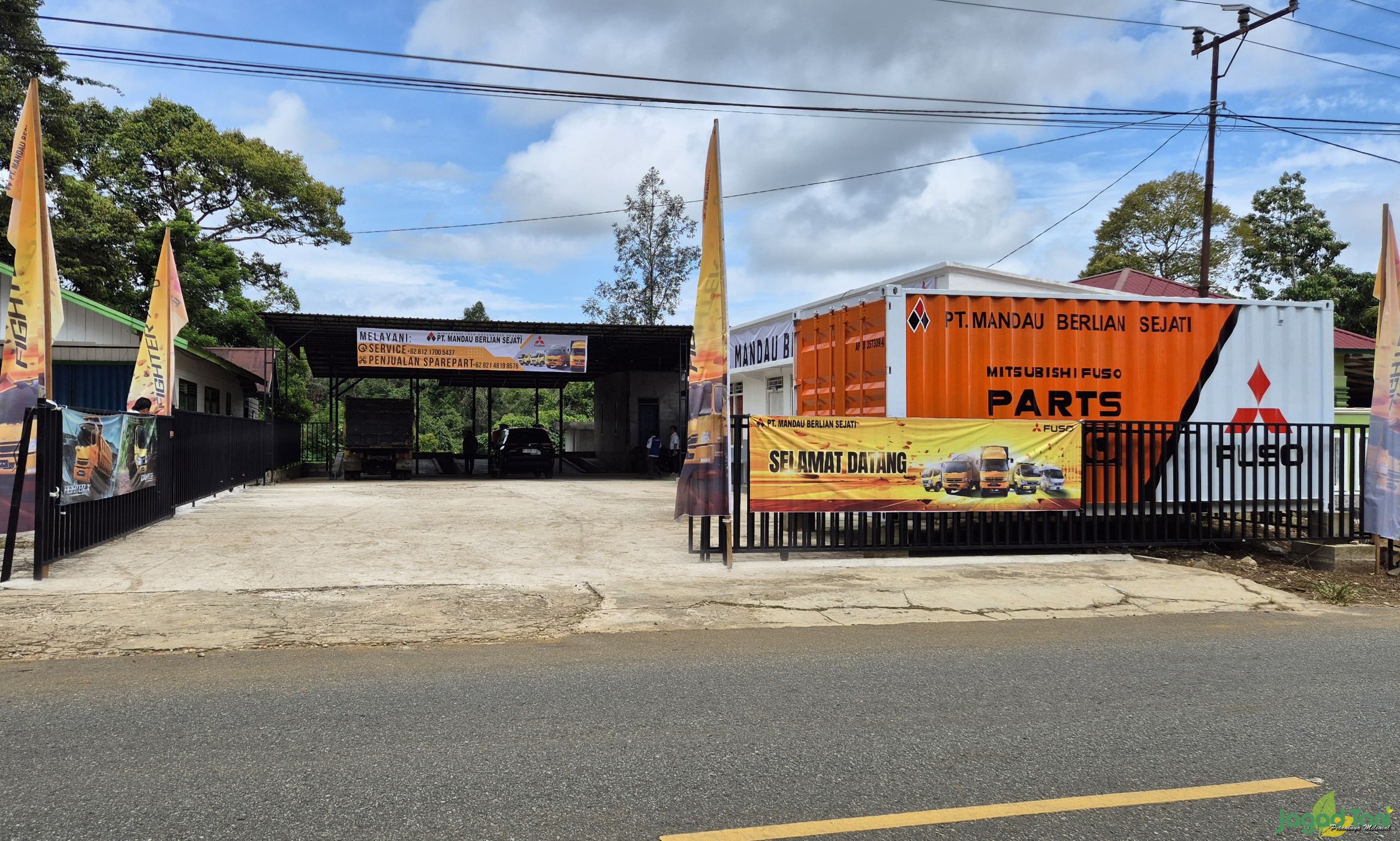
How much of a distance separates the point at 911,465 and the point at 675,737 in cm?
687

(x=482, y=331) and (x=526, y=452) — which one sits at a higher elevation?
(x=482, y=331)

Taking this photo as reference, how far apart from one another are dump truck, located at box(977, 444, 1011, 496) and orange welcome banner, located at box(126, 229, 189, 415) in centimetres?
1170

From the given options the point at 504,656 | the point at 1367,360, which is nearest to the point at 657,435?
the point at 1367,360

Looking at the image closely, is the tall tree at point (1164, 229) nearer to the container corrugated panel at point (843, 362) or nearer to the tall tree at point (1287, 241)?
the tall tree at point (1287, 241)

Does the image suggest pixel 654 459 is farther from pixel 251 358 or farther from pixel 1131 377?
pixel 1131 377

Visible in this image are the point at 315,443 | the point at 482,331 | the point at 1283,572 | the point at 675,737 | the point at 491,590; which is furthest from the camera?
the point at 315,443

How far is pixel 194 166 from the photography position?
3725 cm

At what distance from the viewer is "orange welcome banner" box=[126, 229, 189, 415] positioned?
14.5 m

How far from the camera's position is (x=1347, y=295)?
118 feet

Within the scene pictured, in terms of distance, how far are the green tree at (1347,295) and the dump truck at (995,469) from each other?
30.4 m

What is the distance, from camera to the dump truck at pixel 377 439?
30.0 m

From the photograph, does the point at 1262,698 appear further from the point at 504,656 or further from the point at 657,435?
the point at 657,435

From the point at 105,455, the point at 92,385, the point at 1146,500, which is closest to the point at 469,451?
the point at 92,385

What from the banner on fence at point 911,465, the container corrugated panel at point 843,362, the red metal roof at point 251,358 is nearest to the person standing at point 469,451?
the red metal roof at point 251,358
